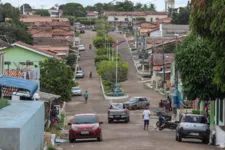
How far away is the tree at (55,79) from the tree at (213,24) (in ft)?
80.8

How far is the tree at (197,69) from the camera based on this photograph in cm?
3322

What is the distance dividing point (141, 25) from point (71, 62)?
198 ft

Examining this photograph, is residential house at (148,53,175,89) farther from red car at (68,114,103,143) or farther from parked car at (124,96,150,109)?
red car at (68,114,103,143)

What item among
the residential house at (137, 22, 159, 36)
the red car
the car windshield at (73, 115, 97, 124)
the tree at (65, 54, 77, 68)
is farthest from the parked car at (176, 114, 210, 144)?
the residential house at (137, 22, 159, 36)

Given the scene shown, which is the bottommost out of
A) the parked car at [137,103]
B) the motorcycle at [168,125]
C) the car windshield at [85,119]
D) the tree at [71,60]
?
the parked car at [137,103]

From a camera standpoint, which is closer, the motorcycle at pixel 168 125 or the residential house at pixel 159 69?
the motorcycle at pixel 168 125

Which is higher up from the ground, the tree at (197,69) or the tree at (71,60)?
the tree at (197,69)

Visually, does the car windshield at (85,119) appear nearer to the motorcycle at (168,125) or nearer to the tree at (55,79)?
the motorcycle at (168,125)

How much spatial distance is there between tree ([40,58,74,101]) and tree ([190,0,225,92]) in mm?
24633

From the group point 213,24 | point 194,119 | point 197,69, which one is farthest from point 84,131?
point 213,24

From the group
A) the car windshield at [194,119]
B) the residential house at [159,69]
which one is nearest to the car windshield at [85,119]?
the car windshield at [194,119]

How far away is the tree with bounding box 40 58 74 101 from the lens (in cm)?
4445

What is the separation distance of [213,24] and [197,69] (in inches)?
580

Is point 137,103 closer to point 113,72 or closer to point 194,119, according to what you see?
point 113,72
